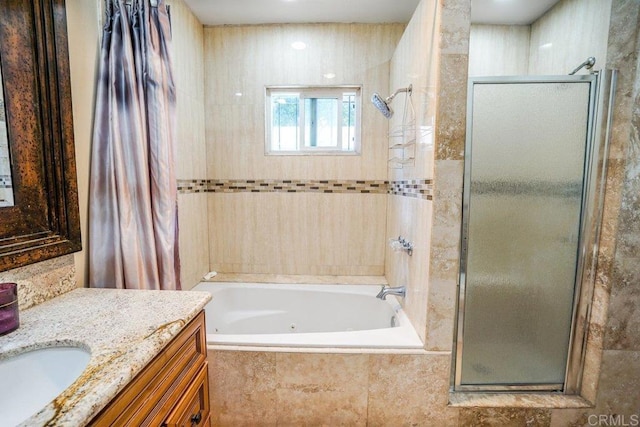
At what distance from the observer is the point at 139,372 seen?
698 mm

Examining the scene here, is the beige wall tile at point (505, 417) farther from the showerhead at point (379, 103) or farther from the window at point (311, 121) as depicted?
the window at point (311, 121)

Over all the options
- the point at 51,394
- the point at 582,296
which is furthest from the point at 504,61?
the point at 51,394

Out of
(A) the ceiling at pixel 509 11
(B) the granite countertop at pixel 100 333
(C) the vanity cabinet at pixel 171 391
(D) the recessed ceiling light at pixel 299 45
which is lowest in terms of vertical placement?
(C) the vanity cabinet at pixel 171 391

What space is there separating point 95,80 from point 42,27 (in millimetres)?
268

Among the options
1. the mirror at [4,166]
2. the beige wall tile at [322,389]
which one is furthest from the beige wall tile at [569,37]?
the mirror at [4,166]

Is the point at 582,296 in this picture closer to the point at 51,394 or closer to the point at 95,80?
the point at 51,394

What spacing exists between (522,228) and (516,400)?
3.00ft

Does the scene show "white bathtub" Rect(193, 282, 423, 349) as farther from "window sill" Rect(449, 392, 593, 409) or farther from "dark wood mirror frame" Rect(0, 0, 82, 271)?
"dark wood mirror frame" Rect(0, 0, 82, 271)

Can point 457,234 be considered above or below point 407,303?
above

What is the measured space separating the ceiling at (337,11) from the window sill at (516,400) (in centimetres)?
240

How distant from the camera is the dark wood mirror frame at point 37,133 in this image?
37.2 inches

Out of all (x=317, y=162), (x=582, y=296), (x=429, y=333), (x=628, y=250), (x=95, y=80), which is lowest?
(x=429, y=333)

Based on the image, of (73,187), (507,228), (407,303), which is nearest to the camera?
(73,187)

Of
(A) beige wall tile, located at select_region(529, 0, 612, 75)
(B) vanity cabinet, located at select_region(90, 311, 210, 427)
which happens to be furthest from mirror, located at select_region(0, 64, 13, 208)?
(A) beige wall tile, located at select_region(529, 0, 612, 75)
